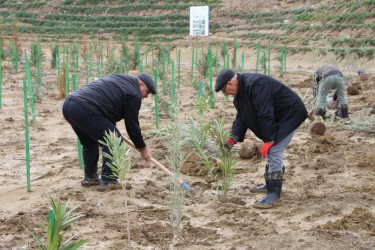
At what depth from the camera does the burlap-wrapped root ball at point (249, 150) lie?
19.1ft

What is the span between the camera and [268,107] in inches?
160

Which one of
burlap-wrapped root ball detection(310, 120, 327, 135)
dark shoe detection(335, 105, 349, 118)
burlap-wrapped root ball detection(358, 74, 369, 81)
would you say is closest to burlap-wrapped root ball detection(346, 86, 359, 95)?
burlap-wrapped root ball detection(358, 74, 369, 81)

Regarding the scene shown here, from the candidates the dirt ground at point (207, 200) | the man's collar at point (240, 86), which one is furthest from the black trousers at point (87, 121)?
the man's collar at point (240, 86)

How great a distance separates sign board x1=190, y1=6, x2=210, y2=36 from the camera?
17.2 metres

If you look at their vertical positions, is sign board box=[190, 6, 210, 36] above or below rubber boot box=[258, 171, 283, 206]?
above

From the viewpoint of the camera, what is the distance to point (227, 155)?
4.19 meters

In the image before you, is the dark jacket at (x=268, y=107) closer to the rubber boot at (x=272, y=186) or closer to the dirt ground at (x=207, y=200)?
the rubber boot at (x=272, y=186)

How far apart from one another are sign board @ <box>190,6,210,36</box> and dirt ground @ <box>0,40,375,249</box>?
426 inches

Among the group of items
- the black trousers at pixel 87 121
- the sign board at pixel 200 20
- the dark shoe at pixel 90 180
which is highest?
the sign board at pixel 200 20

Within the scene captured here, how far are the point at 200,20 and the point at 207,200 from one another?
45.2ft

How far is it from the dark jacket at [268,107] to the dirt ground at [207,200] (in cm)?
66

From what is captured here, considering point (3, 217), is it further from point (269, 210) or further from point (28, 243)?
point (269, 210)

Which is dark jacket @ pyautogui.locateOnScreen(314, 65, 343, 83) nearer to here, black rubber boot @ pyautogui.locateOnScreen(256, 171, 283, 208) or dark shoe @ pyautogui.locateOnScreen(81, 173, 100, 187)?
black rubber boot @ pyautogui.locateOnScreen(256, 171, 283, 208)

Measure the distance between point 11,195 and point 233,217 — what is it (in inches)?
83.1
